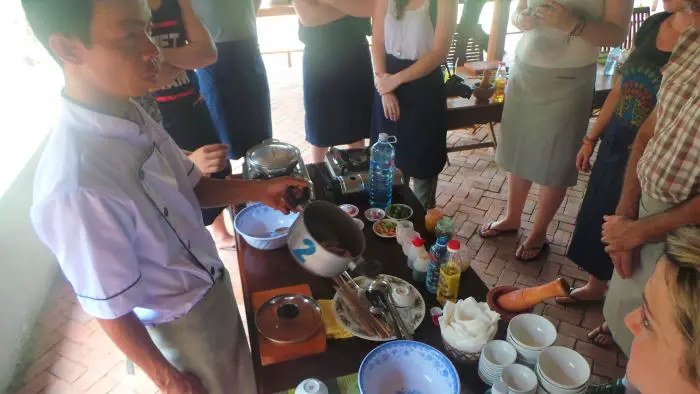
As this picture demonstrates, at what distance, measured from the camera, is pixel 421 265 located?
1405mm

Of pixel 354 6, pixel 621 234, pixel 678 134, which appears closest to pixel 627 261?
pixel 621 234

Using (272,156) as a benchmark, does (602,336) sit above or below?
below

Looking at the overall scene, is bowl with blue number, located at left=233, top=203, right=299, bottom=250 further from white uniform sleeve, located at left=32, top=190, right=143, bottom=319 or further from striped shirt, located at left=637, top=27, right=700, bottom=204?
striped shirt, located at left=637, top=27, right=700, bottom=204

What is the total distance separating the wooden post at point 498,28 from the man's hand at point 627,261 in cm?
346

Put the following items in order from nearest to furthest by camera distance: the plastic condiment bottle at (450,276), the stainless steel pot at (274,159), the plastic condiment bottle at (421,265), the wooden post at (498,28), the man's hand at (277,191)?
the plastic condiment bottle at (450,276) < the plastic condiment bottle at (421,265) < the man's hand at (277,191) < the stainless steel pot at (274,159) < the wooden post at (498,28)

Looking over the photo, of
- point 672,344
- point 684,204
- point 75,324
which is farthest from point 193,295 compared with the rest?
point 75,324

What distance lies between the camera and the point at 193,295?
1.29m

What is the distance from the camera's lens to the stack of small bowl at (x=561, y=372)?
1005mm

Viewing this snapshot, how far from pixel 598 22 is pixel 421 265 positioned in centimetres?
149

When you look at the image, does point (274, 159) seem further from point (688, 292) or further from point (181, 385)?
point (688, 292)

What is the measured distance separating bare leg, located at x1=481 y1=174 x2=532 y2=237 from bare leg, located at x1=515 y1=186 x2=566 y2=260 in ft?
0.43

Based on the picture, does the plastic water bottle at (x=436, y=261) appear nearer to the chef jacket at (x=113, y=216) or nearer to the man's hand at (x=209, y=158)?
the chef jacket at (x=113, y=216)

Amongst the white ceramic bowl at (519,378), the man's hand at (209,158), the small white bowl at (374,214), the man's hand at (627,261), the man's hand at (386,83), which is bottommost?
the man's hand at (627,261)

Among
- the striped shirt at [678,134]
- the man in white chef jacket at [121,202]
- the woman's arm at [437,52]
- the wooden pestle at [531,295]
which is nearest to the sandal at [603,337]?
the striped shirt at [678,134]
